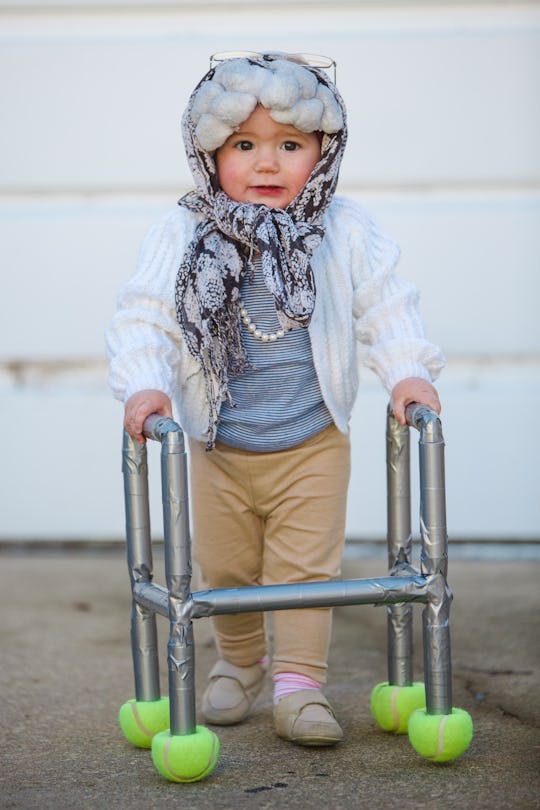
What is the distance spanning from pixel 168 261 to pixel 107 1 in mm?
1711

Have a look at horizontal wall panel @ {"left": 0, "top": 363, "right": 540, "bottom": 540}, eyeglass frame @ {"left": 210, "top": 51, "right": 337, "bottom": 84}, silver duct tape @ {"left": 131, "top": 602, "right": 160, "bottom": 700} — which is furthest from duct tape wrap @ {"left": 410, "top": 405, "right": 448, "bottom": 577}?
horizontal wall panel @ {"left": 0, "top": 363, "right": 540, "bottom": 540}

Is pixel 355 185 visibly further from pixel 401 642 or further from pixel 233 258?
pixel 401 642

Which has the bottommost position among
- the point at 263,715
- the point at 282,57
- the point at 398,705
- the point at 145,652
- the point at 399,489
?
the point at 263,715

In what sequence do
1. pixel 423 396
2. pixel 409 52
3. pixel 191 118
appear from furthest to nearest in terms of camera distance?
1. pixel 409 52
2. pixel 191 118
3. pixel 423 396

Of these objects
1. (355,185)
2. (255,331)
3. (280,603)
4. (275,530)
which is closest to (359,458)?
(355,185)

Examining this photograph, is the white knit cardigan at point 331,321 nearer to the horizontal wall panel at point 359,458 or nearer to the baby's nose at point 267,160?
the baby's nose at point 267,160

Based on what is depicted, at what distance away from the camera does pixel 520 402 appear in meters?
3.92

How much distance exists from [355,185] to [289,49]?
0.45 metres

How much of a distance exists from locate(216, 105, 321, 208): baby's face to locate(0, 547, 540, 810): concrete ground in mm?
1028

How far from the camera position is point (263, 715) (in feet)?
8.53

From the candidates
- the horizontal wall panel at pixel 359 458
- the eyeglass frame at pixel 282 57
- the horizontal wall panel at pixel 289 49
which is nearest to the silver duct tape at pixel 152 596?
the eyeglass frame at pixel 282 57

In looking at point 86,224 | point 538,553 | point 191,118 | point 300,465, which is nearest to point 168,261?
point 191,118

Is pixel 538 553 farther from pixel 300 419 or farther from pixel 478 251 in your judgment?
pixel 300 419

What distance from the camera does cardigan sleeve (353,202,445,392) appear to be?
2402 mm
